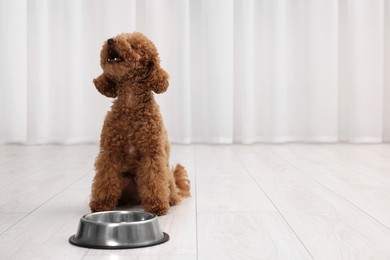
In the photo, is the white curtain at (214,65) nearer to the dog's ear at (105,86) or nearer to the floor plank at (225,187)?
the floor plank at (225,187)

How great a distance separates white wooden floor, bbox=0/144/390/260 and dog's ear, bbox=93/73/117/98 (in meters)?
0.36

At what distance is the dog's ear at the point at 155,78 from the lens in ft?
6.32

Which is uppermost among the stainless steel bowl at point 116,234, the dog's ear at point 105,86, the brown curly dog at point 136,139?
the dog's ear at point 105,86

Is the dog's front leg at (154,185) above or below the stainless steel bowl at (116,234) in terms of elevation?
above

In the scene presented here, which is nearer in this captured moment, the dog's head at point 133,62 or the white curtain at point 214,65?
the dog's head at point 133,62

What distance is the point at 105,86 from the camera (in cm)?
199

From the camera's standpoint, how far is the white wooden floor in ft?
4.91

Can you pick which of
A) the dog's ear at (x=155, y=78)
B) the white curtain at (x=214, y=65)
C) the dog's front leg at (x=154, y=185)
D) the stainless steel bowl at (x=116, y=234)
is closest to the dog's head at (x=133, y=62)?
the dog's ear at (x=155, y=78)

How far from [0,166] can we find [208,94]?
1.45 m

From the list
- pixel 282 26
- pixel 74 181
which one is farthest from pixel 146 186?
pixel 282 26

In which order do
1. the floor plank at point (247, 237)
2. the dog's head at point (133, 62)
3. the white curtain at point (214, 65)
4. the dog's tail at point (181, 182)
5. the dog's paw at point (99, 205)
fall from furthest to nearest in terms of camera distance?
the white curtain at point (214, 65)
the dog's tail at point (181, 182)
the dog's paw at point (99, 205)
the dog's head at point (133, 62)
the floor plank at point (247, 237)

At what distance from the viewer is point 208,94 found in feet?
13.2

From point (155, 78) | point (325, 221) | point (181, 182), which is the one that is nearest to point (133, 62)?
point (155, 78)

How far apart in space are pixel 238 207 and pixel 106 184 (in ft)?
1.33
